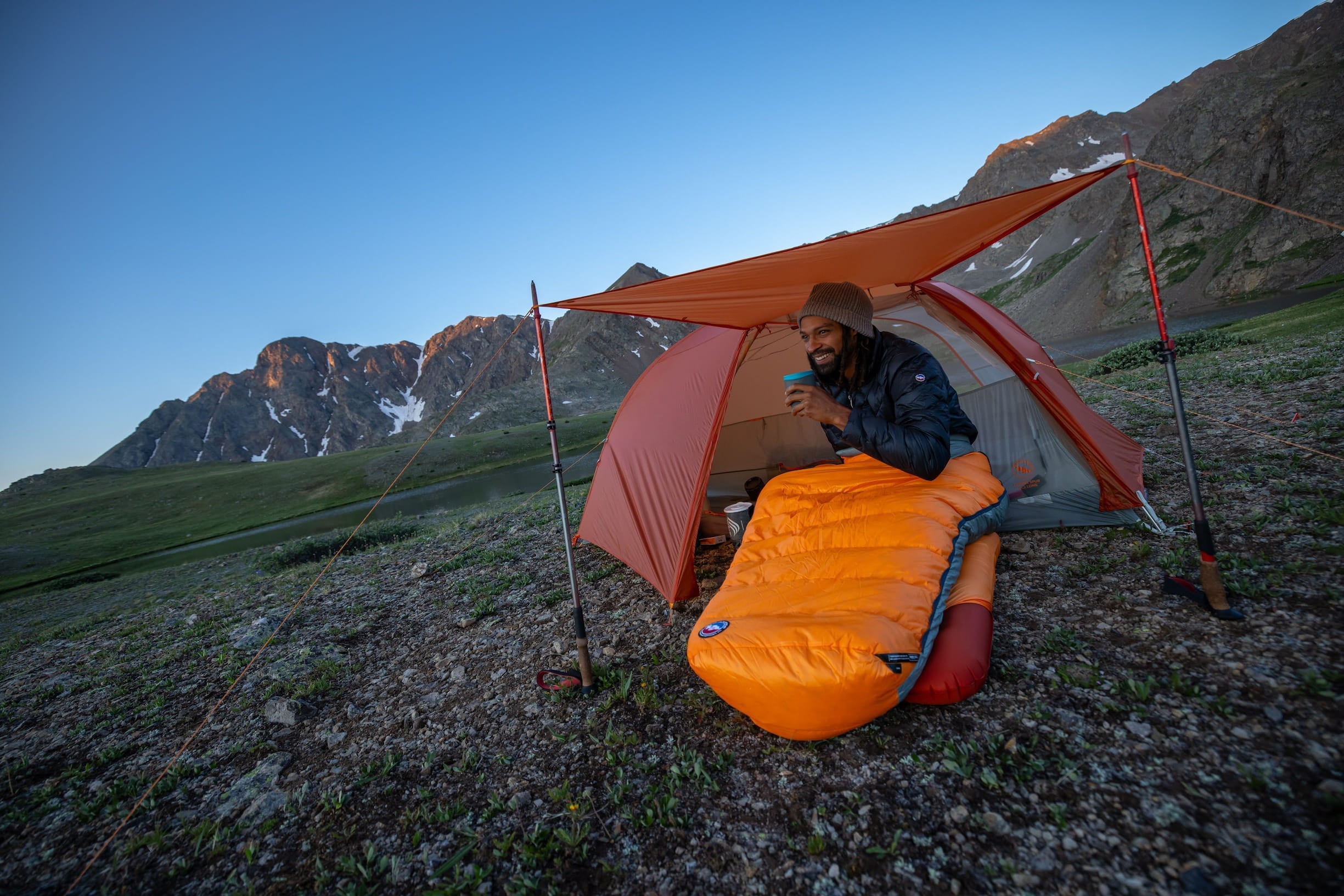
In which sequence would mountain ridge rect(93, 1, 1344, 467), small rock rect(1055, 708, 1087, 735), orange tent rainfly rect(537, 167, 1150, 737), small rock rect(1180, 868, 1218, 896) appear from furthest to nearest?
1. mountain ridge rect(93, 1, 1344, 467)
2. orange tent rainfly rect(537, 167, 1150, 737)
3. small rock rect(1055, 708, 1087, 735)
4. small rock rect(1180, 868, 1218, 896)

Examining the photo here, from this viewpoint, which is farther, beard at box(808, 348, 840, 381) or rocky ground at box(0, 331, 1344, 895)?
beard at box(808, 348, 840, 381)

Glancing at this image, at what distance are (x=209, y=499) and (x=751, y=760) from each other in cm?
8931

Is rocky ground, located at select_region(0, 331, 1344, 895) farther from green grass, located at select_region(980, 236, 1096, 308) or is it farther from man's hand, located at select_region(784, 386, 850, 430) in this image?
green grass, located at select_region(980, 236, 1096, 308)

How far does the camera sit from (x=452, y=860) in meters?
3.09

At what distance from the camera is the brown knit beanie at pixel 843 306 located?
4574mm

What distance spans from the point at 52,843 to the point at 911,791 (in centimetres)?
610

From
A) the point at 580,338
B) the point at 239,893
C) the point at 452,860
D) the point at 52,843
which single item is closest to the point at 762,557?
the point at 452,860

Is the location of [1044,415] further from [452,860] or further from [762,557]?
[452,860]

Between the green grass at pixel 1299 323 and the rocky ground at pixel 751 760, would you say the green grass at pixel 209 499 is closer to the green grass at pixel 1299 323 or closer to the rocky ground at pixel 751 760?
the rocky ground at pixel 751 760

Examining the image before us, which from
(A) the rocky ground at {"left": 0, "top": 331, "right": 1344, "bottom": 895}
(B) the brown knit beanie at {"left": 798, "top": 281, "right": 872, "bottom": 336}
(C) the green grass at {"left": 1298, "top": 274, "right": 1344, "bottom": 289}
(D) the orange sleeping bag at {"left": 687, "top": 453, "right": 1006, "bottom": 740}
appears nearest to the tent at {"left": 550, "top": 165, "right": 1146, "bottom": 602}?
(B) the brown knit beanie at {"left": 798, "top": 281, "right": 872, "bottom": 336}

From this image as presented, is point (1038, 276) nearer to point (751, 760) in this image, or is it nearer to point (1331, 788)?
point (1331, 788)

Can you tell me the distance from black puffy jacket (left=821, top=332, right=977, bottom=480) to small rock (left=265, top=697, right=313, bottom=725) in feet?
19.1

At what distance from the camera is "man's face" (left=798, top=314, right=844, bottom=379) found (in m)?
4.73

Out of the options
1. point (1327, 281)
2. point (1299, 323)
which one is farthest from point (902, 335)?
point (1327, 281)
